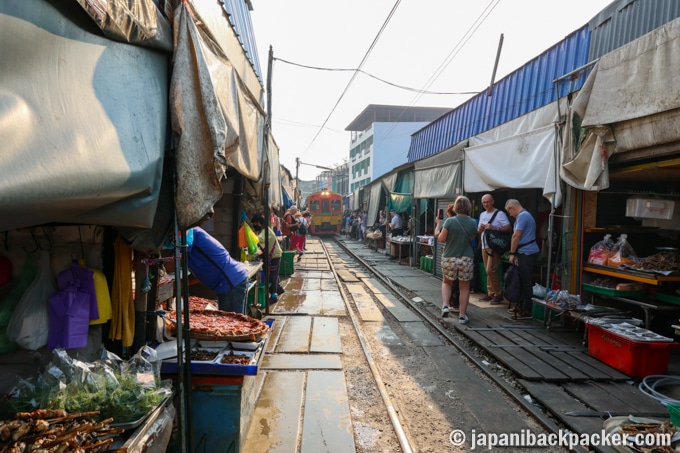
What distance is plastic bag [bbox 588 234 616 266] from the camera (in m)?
5.51

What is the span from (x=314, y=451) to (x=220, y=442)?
0.71 metres

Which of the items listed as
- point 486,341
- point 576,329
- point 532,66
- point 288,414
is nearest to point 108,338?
point 288,414

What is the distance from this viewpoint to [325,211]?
2888 cm

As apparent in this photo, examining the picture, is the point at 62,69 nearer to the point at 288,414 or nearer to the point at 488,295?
the point at 288,414

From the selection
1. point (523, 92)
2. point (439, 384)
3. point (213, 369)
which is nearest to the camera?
point (213, 369)

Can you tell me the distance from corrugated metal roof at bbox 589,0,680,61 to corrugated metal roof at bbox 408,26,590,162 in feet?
1.09

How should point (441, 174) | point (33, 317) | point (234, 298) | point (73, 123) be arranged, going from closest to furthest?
1. point (73, 123)
2. point (33, 317)
3. point (234, 298)
4. point (441, 174)

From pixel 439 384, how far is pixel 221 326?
94.9 inches

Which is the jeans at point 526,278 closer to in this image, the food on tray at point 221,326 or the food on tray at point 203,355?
the food on tray at point 221,326

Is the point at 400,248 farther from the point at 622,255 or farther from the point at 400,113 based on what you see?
the point at 400,113

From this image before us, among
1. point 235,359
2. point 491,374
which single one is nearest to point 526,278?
point 491,374

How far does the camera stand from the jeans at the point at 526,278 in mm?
6438

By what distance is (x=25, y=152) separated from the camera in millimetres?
1331

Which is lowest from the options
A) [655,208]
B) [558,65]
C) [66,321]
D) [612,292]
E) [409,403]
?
[409,403]
